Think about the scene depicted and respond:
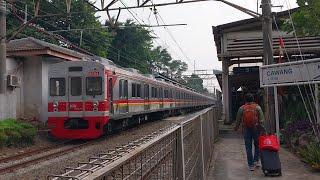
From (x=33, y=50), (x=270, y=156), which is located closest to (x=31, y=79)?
(x=33, y=50)

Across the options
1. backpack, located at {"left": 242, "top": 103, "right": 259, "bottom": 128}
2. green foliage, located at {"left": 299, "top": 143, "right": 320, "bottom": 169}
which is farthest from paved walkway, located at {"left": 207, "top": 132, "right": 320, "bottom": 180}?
backpack, located at {"left": 242, "top": 103, "right": 259, "bottom": 128}

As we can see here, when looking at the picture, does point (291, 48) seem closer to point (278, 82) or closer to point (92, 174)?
point (278, 82)

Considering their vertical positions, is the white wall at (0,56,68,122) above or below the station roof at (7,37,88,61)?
below

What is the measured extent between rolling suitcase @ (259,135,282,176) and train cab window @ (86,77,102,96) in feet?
27.7

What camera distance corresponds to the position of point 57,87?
16422 millimetres

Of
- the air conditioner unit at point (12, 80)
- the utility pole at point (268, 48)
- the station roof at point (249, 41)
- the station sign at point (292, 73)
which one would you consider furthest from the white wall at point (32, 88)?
the station sign at point (292, 73)

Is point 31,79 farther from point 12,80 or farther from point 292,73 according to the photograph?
point 292,73

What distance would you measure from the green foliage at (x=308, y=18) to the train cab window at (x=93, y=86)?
271 inches

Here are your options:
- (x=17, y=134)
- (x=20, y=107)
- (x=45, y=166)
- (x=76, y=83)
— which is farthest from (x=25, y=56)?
(x=45, y=166)

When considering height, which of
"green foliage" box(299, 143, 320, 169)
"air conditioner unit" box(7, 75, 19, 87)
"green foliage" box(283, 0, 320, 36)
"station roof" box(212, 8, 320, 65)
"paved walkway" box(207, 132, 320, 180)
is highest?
"station roof" box(212, 8, 320, 65)

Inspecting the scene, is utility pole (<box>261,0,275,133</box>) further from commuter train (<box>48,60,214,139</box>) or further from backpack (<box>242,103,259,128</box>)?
commuter train (<box>48,60,214,139</box>)

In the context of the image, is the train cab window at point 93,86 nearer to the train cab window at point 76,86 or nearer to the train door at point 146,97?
the train cab window at point 76,86

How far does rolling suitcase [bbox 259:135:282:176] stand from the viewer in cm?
832

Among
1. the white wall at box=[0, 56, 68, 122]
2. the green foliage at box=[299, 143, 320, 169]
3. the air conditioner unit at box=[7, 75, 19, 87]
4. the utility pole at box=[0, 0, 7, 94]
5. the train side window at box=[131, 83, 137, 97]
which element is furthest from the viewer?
the white wall at box=[0, 56, 68, 122]
